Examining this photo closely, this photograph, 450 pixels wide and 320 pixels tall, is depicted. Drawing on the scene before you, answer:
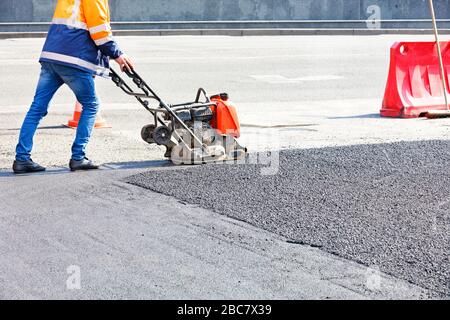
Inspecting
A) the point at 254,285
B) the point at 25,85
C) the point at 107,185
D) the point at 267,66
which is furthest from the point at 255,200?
the point at 267,66

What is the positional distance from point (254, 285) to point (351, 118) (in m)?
7.10

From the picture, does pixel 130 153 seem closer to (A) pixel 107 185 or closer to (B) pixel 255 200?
(A) pixel 107 185

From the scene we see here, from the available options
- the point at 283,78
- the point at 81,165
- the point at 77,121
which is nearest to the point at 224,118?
the point at 81,165

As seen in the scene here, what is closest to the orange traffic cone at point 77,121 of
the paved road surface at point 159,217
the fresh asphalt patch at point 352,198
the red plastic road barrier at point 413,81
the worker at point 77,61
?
the paved road surface at point 159,217

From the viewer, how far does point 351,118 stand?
1223 centimetres

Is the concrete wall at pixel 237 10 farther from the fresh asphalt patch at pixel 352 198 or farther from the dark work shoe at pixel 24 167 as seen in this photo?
the dark work shoe at pixel 24 167

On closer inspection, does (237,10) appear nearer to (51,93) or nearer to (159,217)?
(51,93)

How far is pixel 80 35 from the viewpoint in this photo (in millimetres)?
8297

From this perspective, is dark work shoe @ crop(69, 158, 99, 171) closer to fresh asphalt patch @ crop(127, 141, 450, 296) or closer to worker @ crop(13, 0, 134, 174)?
worker @ crop(13, 0, 134, 174)

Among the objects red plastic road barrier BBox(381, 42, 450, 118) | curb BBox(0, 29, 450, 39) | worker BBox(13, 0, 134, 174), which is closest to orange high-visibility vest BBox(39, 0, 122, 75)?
worker BBox(13, 0, 134, 174)

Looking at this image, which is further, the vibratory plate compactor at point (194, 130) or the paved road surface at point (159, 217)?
the vibratory plate compactor at point (194, 130)

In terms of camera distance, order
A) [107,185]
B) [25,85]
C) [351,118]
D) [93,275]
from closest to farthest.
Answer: [93,275], [107,185], [351,118], [25,85]

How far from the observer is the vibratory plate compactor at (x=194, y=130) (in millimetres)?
8758

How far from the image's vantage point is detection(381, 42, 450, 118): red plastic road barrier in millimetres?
12299
